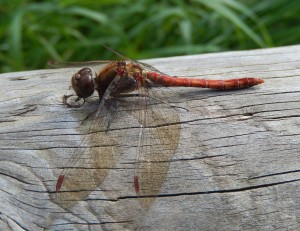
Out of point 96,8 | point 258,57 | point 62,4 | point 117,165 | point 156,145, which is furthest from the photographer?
point 96,8

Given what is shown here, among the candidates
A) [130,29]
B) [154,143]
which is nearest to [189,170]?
[154,143]

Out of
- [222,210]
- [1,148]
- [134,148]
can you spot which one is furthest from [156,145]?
[1,148]

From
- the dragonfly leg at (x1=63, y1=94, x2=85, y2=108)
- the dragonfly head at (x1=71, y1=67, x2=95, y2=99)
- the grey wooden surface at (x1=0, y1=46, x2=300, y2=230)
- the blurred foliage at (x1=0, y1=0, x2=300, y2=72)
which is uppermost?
the blurred foliage at (x1=0, y1=0, x2=300, y2=72)

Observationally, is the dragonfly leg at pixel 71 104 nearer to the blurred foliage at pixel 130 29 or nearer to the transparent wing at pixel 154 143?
the transparent wing at pixel 154 143

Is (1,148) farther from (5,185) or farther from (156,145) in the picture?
(156,145)

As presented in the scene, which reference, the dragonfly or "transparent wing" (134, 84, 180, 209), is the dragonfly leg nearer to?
the dragonfly

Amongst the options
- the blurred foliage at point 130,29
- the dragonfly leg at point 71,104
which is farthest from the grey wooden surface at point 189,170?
the blurred foliage at point 130,29

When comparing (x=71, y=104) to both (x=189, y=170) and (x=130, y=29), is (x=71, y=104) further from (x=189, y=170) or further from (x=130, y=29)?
(x=130, y=29)

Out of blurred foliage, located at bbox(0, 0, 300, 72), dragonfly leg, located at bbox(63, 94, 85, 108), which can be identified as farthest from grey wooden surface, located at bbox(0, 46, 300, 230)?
blurred foliage, located at bbox(0, 0, 300, 72)
